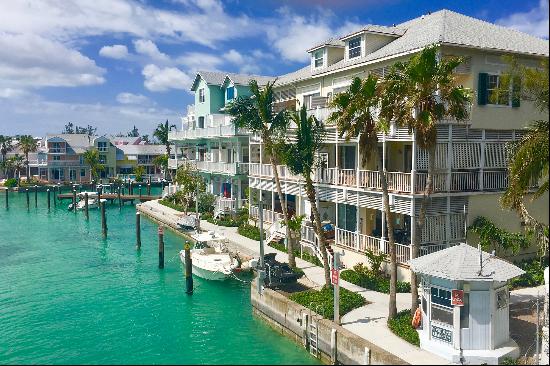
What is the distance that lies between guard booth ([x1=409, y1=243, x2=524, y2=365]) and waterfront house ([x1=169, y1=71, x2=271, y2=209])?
29873mm

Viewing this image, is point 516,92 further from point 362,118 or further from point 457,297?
point 457,297

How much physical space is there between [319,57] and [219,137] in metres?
16.9

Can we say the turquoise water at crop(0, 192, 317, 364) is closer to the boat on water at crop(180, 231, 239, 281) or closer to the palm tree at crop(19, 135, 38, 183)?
the boat on water at crop(180, 231, 239, 281)

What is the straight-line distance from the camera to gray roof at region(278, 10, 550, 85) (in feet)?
81.0

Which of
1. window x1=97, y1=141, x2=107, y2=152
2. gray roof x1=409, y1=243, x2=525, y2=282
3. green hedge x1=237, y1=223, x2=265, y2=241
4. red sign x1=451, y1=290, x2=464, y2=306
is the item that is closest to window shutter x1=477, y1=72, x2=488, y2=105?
gray roof x1=409, y1=243, x2=525, y2=282

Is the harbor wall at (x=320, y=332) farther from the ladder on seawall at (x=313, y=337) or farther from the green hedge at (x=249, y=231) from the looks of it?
the green hedge at (x=249, y=231)

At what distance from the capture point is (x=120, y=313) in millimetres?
24391

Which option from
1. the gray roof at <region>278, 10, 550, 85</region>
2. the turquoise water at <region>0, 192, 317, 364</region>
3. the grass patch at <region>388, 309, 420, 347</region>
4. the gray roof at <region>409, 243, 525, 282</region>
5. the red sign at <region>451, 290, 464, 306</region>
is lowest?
the turquoise water at <region>0, 192, 317, 364</region>

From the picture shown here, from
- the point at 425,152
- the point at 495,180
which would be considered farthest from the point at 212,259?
the point at 495,180

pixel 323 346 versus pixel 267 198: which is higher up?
pixel 267 198

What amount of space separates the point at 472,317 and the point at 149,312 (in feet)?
50.3

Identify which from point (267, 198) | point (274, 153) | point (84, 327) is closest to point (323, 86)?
point (274, 153)

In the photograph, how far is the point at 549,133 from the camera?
15.7 meters

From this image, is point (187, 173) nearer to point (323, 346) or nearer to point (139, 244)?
point (139, 244)
